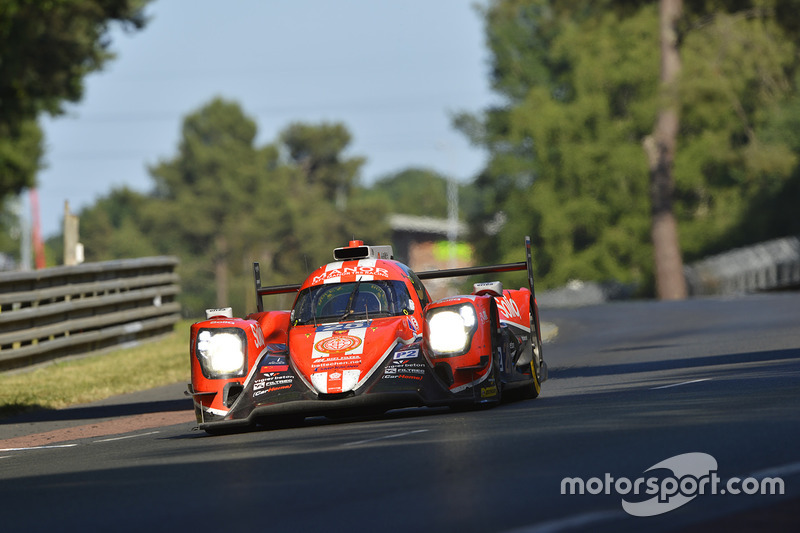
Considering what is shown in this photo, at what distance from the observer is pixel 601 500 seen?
684 centimetres

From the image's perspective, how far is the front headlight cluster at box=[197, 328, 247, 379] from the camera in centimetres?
1162

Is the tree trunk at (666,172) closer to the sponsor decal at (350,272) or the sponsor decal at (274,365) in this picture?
the sponsor decal at (350,272)

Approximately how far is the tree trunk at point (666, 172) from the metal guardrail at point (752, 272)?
0.83 m

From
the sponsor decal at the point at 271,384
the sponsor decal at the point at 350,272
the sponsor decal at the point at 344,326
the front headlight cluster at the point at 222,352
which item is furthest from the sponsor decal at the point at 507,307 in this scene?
the front headlight cluster at the point at 222,352

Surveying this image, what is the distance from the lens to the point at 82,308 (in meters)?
21.6

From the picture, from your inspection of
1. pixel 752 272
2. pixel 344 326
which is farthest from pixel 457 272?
pixel 752 272

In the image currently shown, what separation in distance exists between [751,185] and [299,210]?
4916 cm

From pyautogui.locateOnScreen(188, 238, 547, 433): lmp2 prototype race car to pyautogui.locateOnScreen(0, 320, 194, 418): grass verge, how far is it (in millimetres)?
→ 4754

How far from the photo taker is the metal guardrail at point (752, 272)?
4244cm

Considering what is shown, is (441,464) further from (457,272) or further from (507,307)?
(457,272)

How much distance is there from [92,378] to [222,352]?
7493 millimetres

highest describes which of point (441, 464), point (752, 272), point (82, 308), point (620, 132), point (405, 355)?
point (620, 132)

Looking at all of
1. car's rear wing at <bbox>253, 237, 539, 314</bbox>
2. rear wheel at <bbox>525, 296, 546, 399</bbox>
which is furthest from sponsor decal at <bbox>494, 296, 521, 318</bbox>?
car's rear wing at <bbox>253, 237, 539, 314</bbox>

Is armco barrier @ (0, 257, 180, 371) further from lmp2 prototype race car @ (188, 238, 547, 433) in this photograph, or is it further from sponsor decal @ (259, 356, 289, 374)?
sponsor decal @ (259, 356, 289, 374)
